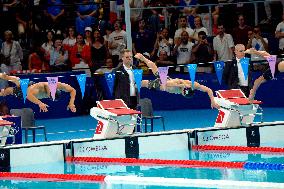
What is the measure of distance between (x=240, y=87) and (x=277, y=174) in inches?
182

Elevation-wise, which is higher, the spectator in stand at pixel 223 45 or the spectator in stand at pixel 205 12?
the spectator in stand at pixel 205 12

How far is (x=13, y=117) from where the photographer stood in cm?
1628

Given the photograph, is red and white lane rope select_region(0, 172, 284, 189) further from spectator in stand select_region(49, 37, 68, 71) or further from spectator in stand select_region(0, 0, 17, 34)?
spectator in stand select_region(0, 0, 17, 34)

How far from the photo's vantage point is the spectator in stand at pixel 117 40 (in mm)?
22594

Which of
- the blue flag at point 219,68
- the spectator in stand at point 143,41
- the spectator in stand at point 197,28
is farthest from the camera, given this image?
the spectator in stand at point 143,41

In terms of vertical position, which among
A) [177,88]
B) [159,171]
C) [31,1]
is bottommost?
[159,171]

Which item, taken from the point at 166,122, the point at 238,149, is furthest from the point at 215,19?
the point at 238,149

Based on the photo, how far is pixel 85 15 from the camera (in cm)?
2398

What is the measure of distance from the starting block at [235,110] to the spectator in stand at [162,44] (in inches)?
222

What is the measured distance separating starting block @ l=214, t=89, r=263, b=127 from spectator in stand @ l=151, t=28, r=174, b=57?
564cm

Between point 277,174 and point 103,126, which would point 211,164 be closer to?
point 277,174

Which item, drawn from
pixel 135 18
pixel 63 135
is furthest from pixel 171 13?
pixel 63 135

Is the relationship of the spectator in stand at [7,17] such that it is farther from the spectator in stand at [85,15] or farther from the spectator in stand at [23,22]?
the spectator in stand at [85,15]

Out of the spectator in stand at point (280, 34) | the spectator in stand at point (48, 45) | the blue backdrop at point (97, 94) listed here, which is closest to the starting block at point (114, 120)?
the blue backdrop at point (97, 94)
